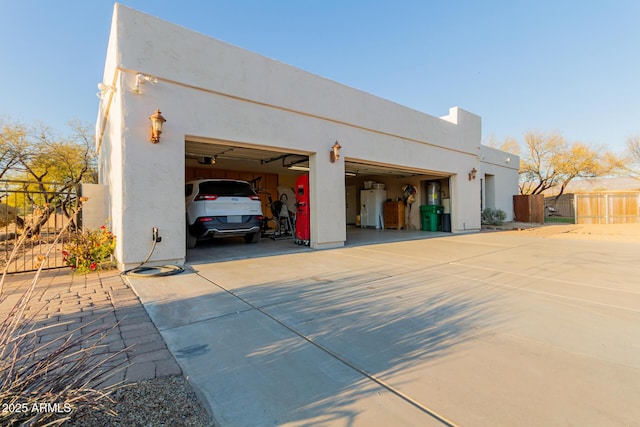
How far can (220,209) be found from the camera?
21.8 feet

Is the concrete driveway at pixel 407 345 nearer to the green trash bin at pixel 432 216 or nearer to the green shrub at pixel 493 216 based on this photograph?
the green trash bin at pixel 432 216

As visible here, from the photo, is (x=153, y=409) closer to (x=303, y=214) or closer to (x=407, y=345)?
(x=407, y=345)

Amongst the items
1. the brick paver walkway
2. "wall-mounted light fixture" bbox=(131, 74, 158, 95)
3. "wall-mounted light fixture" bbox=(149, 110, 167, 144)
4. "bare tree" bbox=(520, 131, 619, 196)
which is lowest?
the brick paver walkway

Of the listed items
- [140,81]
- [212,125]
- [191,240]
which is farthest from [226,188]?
[140,81]

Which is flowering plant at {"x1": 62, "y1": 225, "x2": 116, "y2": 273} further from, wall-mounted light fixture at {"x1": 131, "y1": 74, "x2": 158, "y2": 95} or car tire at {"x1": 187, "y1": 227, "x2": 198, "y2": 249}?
wall-mounted light fixture at {"x1": 131, "y1": 74, "x2": 158, "y2": 95}

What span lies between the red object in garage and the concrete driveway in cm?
339

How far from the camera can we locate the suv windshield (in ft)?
22.0

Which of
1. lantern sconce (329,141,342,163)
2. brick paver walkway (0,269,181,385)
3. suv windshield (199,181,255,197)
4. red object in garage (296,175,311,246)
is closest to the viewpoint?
brick paver walkway (0,269,181,385)

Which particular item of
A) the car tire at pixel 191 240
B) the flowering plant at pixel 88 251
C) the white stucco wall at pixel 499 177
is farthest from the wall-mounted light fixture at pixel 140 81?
the white stucco wall at pixel 499 177

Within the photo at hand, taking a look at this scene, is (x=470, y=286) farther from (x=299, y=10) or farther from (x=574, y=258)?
(x=299, y=10)

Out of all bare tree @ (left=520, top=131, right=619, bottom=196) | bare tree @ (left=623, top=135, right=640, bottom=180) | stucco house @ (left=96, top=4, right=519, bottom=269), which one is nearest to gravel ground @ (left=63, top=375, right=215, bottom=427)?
stucco house @ (left=96, top=4, right=519, bottom=269)

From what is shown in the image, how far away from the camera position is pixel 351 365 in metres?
1.93

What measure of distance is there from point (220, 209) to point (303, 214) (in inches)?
92.6

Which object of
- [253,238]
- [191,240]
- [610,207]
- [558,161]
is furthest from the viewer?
[558,161]
